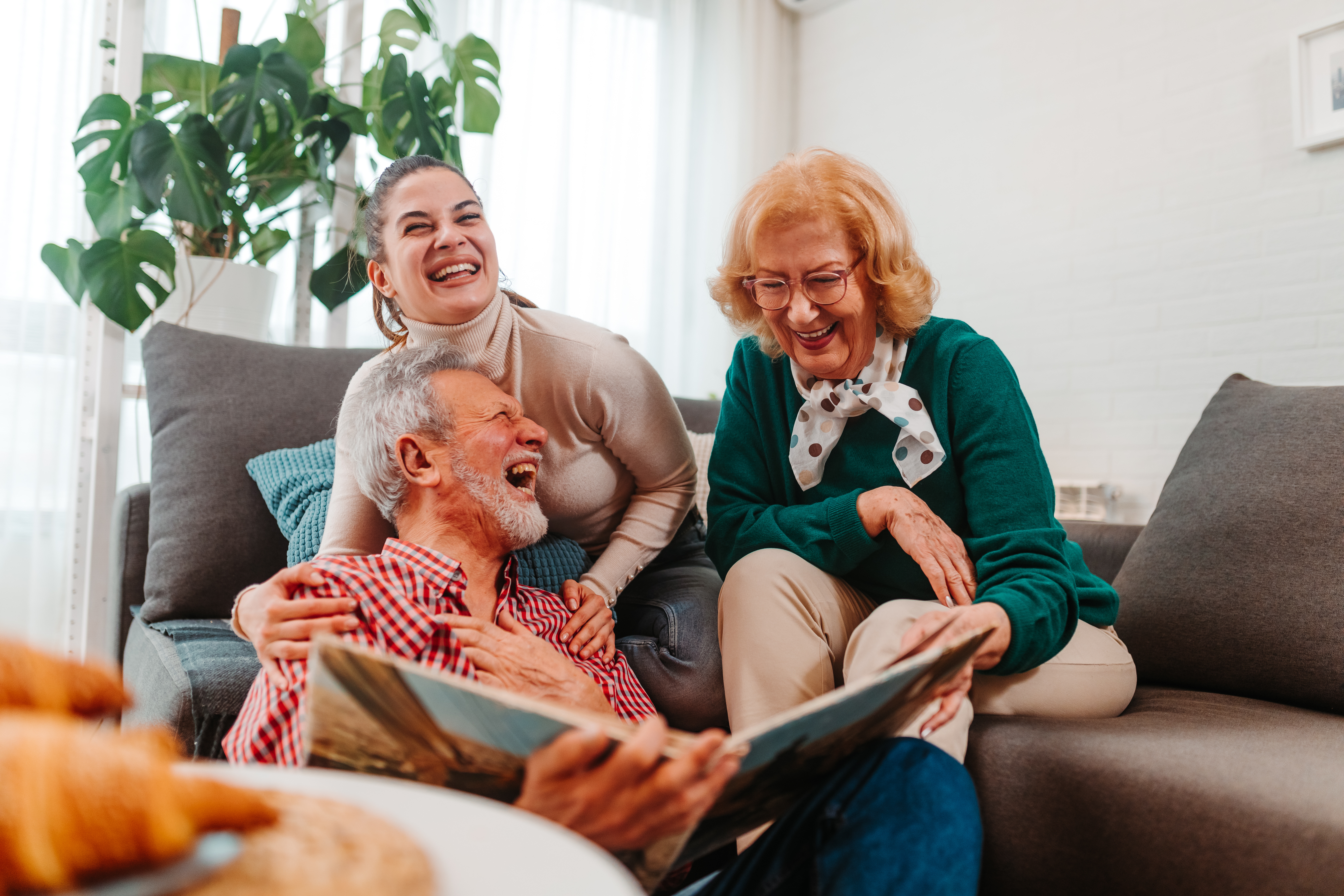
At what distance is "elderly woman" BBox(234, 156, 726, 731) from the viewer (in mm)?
1364

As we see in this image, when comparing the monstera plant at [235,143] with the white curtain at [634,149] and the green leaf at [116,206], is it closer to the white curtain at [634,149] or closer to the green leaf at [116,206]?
the green leaf at [116,206]

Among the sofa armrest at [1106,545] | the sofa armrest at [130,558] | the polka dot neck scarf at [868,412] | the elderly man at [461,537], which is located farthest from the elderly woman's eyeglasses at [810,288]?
the sofa armrest at [130,558]

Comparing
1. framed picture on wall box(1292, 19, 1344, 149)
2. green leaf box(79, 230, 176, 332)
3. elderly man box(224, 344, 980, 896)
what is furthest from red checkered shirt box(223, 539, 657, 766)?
framed picture on wall box(1292, 19, 1344, 149)

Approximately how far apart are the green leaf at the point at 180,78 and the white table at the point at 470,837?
7.57ft

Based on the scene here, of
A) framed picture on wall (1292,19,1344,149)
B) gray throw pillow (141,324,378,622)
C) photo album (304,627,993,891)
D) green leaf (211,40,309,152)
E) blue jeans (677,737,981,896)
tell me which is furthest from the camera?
framed picture on wall (1292,19,1344,149)

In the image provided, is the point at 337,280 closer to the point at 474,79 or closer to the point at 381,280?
the point at 474,79

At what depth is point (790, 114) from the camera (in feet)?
13.6

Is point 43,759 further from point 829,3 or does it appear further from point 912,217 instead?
point 829,3

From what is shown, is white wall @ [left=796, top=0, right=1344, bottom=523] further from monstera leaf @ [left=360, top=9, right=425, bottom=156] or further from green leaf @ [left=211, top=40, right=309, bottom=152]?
green leaf @ [left=211, top=40, right=309, bottom=152]

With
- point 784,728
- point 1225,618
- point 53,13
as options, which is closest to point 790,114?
point 53,13

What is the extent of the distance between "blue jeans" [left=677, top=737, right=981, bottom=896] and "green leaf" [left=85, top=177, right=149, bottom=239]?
6.94 feet

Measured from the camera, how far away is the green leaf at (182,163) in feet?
6.82

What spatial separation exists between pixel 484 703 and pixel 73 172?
8.43ft

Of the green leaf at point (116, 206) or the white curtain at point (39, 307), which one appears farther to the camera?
the white curtain at point (39, 307)
